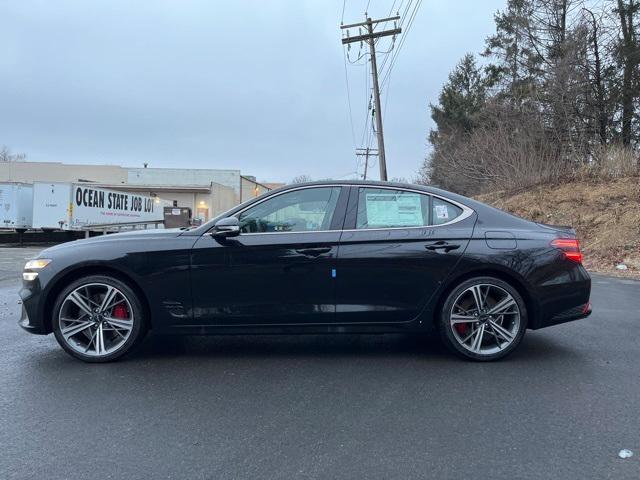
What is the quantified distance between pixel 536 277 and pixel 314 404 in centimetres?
234

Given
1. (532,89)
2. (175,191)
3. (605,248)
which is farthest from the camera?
(175,191)

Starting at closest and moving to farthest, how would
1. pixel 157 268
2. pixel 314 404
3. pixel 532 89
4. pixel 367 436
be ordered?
pixel 367 436 → pixel 314 404 → pixel 157 268 → pixel 532 89

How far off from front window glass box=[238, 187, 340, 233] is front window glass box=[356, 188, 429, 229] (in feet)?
0.90

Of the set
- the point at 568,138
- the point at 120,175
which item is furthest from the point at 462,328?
the point at 120,175

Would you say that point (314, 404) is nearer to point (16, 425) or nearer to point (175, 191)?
point (16, 425)

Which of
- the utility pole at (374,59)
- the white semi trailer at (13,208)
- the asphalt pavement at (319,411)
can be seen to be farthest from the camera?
the white semi trailer at (13,208)

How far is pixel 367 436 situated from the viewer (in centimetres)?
314

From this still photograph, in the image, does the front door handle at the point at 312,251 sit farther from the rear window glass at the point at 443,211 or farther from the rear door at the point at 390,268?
the rear window glass at the point at 443,211

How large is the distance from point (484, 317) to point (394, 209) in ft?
4.16

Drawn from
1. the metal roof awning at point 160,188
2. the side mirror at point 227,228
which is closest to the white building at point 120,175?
the metal roof awning at point 160,188

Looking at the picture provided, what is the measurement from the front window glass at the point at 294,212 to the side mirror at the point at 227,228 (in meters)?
0.13

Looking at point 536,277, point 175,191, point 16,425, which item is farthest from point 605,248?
point 175,191

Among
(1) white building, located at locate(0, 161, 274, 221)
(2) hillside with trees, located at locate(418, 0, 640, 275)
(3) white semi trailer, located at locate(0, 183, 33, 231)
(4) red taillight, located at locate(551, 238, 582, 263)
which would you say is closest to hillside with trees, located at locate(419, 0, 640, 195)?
(2) hillside with trees, located at locate(418, 0, 640, 275)

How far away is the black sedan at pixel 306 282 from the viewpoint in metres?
4.47
